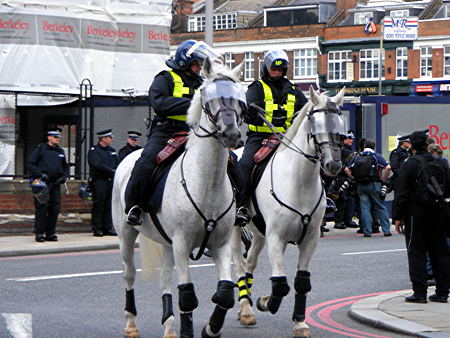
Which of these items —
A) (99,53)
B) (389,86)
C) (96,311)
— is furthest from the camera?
(389,86)

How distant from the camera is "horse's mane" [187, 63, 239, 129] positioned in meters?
7.90

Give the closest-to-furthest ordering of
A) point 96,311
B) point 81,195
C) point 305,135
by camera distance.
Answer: point 305,135 → point 96,311 → point 81,195

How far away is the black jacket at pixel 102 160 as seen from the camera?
1997 cm

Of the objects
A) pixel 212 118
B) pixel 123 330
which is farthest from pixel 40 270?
pixel 212 118

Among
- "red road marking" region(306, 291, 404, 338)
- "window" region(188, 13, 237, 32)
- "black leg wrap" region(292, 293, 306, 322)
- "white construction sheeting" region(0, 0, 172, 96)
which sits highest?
"window" region(188, 13, 237, 32)

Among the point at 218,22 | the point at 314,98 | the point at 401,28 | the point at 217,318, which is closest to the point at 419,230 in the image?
the point at 314,98

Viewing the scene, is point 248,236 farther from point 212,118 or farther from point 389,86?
point 389,86

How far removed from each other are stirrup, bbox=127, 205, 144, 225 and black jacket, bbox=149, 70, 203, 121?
0.85 metres

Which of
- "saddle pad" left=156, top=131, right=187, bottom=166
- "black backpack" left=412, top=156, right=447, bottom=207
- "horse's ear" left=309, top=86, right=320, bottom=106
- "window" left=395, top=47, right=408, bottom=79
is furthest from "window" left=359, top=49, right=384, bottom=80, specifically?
"saddle pad" left=156, top=131, right=187, bottom=166

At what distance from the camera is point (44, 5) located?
91.1 feet

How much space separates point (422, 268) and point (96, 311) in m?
3.51

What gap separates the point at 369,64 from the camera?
7412 centimetres

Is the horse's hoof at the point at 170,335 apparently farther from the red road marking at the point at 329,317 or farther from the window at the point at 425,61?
the window at the point at 425,61

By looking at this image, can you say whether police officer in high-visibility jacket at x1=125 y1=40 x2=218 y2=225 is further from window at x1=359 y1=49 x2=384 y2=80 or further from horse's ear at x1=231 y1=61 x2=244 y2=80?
window at x1=359 y1=49 x2=384 y2=80
